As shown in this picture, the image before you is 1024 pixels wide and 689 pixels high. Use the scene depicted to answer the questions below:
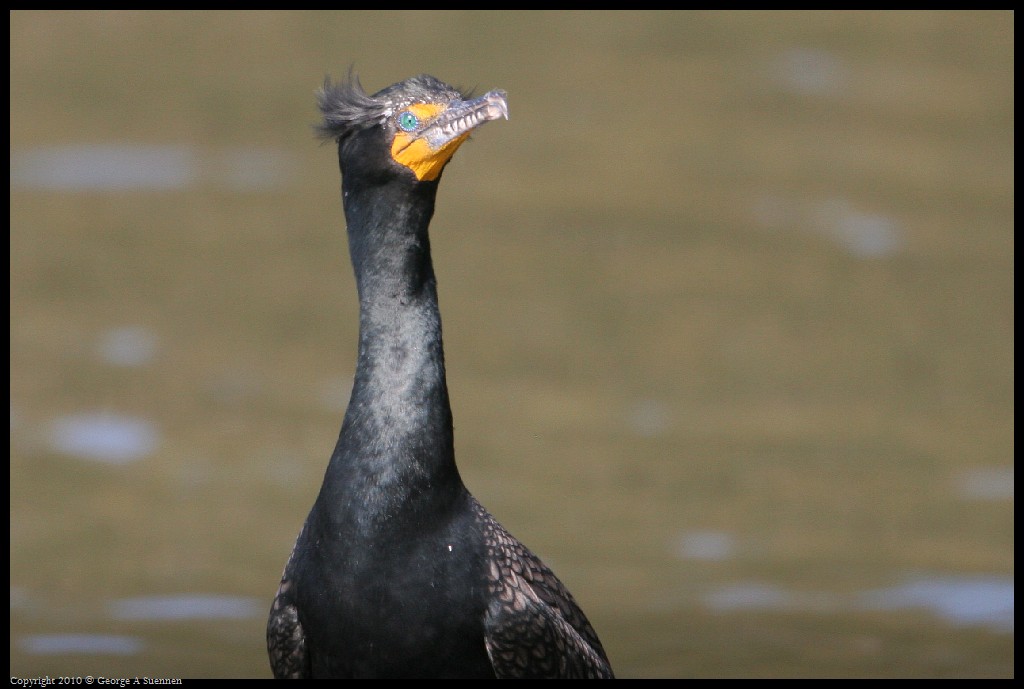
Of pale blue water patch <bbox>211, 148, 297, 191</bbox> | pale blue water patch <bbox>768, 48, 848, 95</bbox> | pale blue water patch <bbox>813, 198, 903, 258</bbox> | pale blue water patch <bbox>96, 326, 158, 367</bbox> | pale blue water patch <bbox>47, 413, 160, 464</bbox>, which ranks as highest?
pale blue water patch <bbox>768, 48, 848, 95</bbox>

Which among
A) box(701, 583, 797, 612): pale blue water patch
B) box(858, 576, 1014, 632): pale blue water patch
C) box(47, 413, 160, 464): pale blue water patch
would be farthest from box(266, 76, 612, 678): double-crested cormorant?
box(47, 413, 160, 464): pale blue water patch

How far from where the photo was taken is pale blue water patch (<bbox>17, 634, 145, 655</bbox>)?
10.0 metres

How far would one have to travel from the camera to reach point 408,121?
676cm

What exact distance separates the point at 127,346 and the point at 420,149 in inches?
307

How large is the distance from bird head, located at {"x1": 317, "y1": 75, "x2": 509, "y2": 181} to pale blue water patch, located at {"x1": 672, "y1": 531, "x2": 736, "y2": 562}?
5663mm

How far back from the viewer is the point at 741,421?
529 inches

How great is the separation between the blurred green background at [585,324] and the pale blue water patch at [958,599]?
0.10 ft

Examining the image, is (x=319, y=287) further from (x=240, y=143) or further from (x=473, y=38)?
(x=473, y=38)

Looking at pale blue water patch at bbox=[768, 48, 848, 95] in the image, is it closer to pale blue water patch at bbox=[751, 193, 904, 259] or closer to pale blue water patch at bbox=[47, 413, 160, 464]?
pale blue water patch at bbox=[751, 193, 904, 259]

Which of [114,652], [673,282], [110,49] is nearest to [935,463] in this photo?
[673,282]

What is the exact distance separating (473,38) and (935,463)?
22.1 ft

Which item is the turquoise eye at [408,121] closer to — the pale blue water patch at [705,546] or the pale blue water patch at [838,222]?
the pale blue water patch at [705,546]

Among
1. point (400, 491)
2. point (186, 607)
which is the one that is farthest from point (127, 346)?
point (400, 491)

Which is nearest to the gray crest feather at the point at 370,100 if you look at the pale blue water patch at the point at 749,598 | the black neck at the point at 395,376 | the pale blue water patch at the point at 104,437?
the black neck at the point at 395,376
